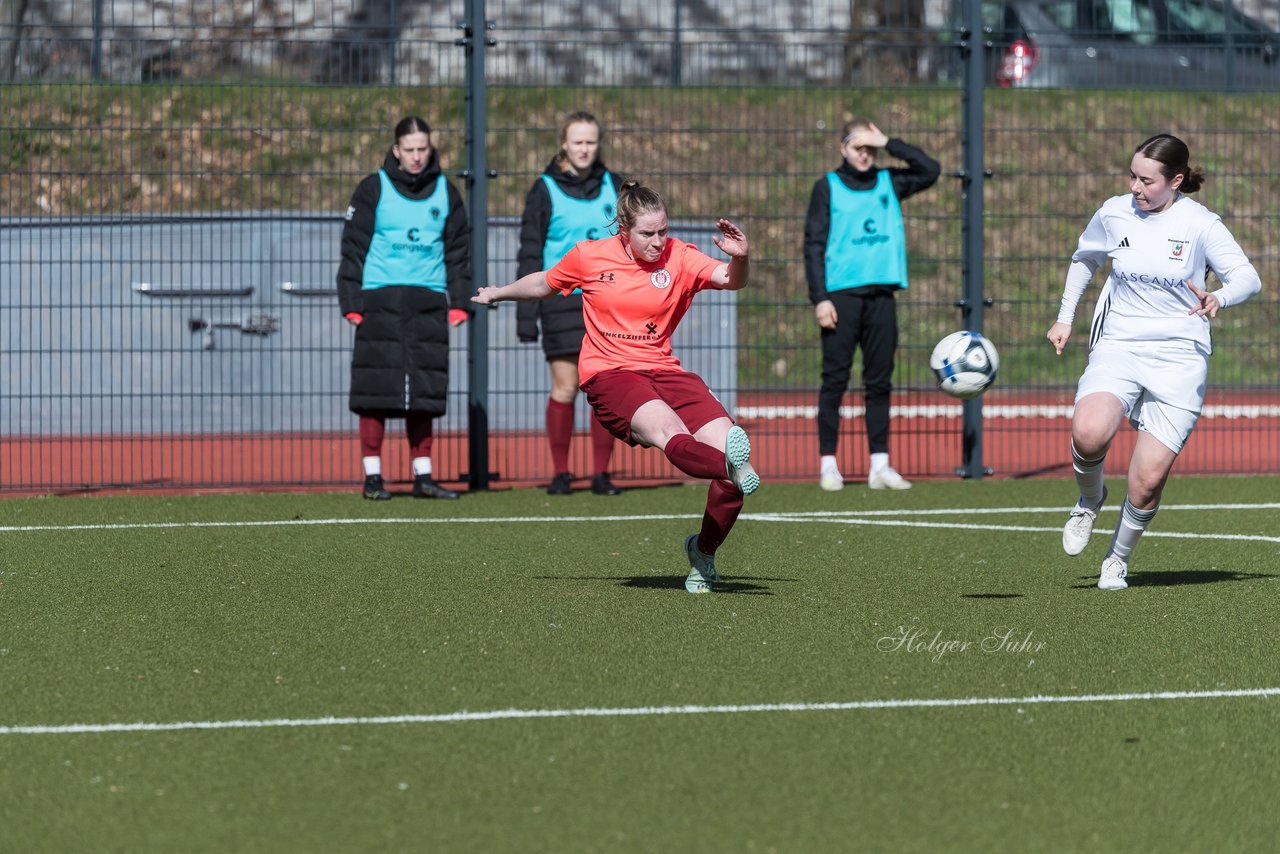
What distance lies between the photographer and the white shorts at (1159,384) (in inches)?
293

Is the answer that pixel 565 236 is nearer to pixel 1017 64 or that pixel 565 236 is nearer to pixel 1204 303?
pixel 1017 64

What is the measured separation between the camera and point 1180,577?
804cm

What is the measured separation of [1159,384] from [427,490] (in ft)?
17.9

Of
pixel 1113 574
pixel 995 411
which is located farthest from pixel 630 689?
pixel 995 411

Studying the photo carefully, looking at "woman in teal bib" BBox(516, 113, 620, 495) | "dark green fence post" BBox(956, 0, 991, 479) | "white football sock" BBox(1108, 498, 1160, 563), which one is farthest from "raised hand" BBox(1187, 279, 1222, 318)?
"dark green fence post" BBox(956, 0, 991, 479)

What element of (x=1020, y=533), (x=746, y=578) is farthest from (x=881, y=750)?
(x=1020, y=533)

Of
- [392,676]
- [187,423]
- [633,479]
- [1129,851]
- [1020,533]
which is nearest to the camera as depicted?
[1129,851]

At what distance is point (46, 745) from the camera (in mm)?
5027

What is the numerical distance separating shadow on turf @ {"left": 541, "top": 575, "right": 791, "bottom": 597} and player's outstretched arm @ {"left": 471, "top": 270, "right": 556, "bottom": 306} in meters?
1.25

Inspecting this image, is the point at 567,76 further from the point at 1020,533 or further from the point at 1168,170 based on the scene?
the point at 1168,170

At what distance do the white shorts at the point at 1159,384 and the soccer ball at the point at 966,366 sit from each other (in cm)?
177

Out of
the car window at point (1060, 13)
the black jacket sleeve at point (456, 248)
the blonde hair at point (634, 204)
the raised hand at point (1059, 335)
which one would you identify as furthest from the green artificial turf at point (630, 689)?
the car window at point (1060, 13)

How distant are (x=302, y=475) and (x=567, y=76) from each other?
6.74m

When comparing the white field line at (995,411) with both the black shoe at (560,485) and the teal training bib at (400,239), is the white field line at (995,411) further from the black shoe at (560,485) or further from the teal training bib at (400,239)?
the teal training bib at (400,239)
